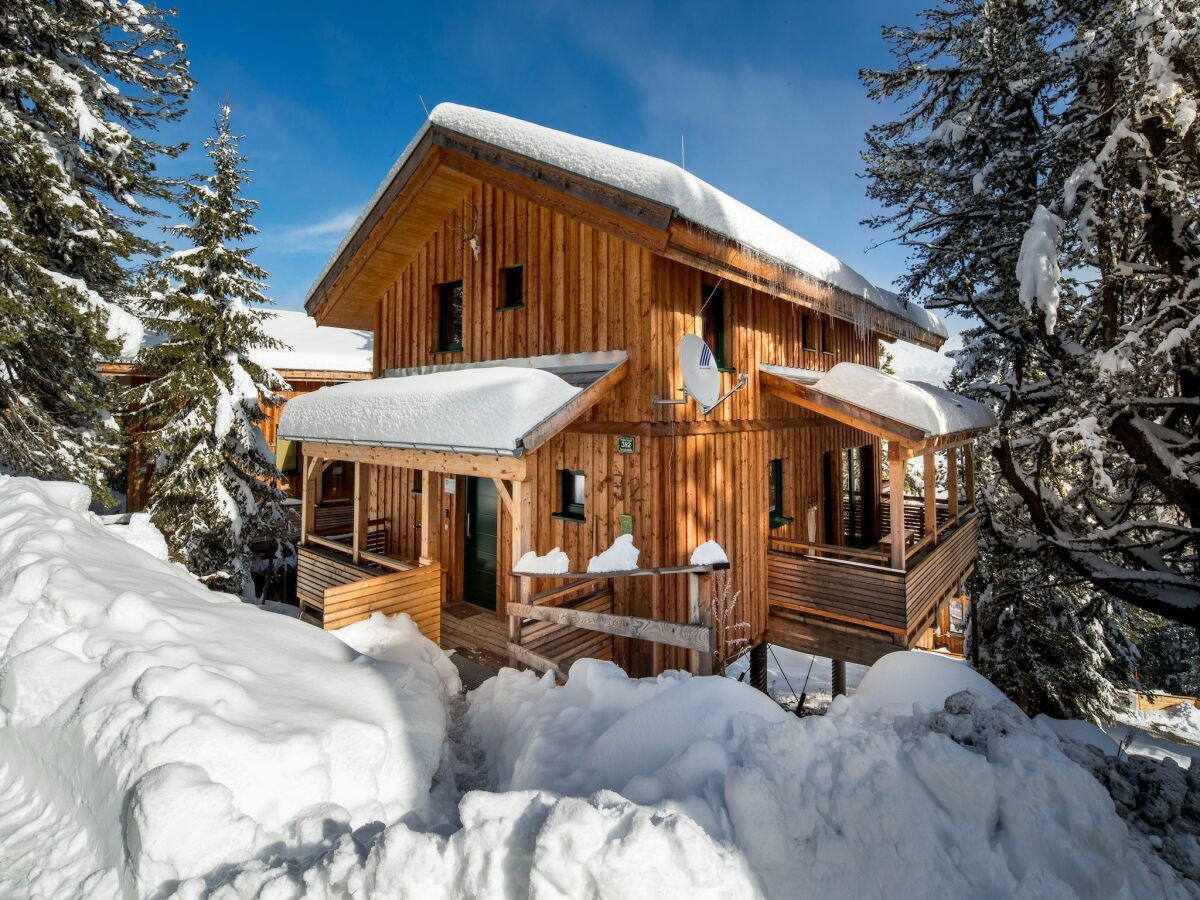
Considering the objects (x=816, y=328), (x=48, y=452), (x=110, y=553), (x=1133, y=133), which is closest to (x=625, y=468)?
(x=110, y=553)

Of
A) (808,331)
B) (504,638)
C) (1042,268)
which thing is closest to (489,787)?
(504,638)

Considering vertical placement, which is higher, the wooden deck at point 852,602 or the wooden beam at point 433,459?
the wooden beam at point 433,459

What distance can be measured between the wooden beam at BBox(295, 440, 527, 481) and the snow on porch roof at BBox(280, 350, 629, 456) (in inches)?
5.8

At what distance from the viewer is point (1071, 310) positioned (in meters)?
9.95

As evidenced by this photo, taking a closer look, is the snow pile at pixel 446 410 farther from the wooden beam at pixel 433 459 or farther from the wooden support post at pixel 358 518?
the wooden support post at pixel 358 518

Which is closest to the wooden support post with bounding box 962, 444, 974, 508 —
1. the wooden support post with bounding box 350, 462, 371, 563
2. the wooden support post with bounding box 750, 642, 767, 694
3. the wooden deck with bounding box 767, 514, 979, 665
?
the wooden deck with bounding box 767, 514, 979, 665

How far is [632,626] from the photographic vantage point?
18.4 ft

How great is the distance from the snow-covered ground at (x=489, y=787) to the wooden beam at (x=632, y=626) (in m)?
0.68

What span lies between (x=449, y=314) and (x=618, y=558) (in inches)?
247

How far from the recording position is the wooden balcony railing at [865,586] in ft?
24.8

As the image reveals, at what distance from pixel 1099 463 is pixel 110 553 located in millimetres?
12421

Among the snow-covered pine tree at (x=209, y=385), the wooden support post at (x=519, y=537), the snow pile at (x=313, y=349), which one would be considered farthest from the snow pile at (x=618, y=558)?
the snow pile at (x=313, y=349)

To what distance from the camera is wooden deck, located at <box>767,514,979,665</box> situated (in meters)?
7.59

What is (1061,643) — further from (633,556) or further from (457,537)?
(457,537)
